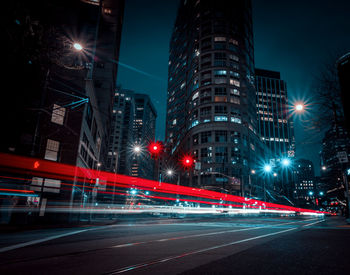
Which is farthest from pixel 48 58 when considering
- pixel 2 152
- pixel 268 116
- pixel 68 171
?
pixel 268 116

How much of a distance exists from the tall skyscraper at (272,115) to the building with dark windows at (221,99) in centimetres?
7357

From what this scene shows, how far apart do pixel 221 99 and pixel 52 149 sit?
64.3 metres

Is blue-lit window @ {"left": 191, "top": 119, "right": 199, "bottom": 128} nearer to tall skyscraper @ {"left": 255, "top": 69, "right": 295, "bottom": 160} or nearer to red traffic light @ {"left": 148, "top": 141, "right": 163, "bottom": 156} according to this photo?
red traffic light @ {"left": 148, "top": 141, "right": 163, "bottom": 156}

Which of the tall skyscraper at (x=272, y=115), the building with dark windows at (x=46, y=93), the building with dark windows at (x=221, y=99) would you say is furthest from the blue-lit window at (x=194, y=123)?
the tall skyscraper at (x=272, y=115)

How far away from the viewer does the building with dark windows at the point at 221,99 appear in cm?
7319

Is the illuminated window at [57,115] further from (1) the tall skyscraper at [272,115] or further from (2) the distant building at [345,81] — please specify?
(1) the tall skyscraper at [272,115]

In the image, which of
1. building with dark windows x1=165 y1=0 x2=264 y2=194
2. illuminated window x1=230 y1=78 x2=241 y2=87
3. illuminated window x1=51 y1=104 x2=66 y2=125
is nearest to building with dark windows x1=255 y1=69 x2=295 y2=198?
building with dark windows x1=165 y1=0 x2=264 y2=194

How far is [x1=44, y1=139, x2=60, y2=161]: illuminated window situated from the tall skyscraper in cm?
15664

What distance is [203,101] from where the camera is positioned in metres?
82.5

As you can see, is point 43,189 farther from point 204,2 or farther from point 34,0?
point 204,2

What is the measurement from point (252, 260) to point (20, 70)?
1491 cm

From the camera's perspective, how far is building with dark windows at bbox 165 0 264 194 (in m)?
73.2

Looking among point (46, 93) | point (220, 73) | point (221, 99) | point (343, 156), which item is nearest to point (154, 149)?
point (46, 93)

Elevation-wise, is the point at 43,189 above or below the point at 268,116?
below
